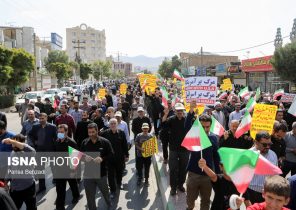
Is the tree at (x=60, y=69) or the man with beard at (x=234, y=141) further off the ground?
the tree at (x=60, y=69)

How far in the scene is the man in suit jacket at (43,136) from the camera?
26.0 ft

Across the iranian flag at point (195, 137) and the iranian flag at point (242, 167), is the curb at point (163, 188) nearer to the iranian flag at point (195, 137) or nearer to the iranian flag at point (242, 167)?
the iranian flag at point (195, 137)

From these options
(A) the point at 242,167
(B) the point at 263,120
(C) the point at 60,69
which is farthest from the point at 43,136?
(C) the point at 60,69

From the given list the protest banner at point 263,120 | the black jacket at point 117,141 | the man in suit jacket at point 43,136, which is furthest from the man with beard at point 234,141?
the man in suit jacket at point 43,136

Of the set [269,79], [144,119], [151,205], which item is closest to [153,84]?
[144,119]

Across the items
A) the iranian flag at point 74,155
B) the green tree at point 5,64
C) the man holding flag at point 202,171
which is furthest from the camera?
the green tree at point 5,64

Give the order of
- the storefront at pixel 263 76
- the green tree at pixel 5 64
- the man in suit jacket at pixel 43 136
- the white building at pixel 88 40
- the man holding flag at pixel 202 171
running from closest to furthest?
the man holding flag at pixel 202 171
the man in suit jacket at pixel 43 136
the green tree at pixel 5 64
the storefront at pixel 263 76
the white building at pixel 88 40

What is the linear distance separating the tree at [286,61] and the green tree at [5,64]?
22874 millimetres

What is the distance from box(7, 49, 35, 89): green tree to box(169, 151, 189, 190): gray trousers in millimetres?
27327

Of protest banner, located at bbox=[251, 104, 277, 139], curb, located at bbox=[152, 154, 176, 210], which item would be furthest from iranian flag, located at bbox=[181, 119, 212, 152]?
protest banner, located at bbox=[251, 104, 277, 139]

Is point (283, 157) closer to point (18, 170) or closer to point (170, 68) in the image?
point (18, 170)

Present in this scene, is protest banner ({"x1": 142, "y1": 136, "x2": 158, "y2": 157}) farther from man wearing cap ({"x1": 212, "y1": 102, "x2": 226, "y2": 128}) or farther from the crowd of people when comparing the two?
man wearing cap ({"x1": 212, "y1": 102, "x2": 226, "y2": 128})

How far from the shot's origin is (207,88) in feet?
29.1

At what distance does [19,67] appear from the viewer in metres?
32.1
